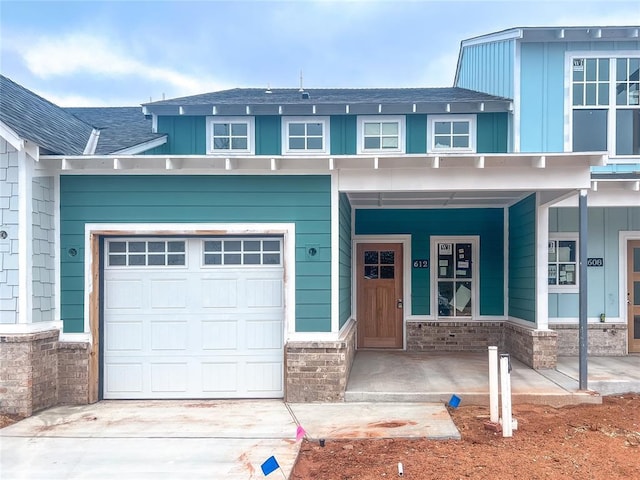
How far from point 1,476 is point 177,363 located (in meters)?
2.55

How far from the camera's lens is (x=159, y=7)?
42.1 ft

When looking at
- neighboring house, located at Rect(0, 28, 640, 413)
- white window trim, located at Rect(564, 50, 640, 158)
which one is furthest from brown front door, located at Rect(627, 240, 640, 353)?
neighboring house, located at Rect(0, 28, 640, 413)

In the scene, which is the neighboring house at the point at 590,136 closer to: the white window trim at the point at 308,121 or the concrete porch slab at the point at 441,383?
the concrete porch slab at the point at 441,383

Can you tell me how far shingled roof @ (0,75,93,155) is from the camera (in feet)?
20.5

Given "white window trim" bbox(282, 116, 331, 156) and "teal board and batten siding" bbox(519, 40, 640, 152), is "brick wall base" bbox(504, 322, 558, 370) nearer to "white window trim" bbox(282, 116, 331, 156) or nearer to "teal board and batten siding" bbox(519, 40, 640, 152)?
"teal board and batten siding" bbox(519, 40, 640, 152)

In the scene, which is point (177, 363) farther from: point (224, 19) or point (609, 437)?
point (224, 19)

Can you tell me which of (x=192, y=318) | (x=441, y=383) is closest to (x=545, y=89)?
(x=441, y=383)

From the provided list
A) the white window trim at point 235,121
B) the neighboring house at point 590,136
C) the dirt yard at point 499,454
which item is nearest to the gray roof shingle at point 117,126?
Answer: the white window trim at point 235,121

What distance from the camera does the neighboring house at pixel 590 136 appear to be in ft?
29.3

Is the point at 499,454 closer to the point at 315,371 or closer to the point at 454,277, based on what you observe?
the point at 315,371

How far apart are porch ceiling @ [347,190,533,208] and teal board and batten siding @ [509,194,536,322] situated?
0.83 feet

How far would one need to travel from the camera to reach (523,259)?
8.45m

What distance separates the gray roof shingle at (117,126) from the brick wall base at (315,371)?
4790 millimetres

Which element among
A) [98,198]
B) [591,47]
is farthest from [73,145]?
[591,47]
